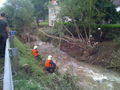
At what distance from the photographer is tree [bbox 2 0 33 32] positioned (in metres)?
16.0

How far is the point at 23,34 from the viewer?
1694 centimetres

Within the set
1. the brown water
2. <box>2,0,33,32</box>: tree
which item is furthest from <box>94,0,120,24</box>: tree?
<box>2,0,33,32</box>: tree

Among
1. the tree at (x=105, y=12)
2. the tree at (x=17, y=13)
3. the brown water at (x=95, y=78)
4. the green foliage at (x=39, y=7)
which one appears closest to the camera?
the brown water at (x=95, y=78)

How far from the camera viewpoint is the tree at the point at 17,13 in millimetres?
15969

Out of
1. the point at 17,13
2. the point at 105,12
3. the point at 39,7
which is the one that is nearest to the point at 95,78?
the point at 105,12

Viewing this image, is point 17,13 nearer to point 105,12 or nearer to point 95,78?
point 105,12

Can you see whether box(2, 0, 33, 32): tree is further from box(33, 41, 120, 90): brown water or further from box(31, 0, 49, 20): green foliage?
box(31, 0, 49, 20): green foliage

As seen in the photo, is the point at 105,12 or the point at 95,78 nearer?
the point at 95,78

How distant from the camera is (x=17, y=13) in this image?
52.7 feet

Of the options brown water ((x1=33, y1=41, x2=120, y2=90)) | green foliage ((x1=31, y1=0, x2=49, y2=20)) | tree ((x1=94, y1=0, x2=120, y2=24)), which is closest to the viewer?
brown water ((x1=33, y1=41, x2=120, y2=90))

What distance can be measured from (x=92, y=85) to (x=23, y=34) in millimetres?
11186

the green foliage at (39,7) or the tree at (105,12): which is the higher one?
the green foliage at (39,7)

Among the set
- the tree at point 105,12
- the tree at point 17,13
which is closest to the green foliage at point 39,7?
the tree at point 17,13

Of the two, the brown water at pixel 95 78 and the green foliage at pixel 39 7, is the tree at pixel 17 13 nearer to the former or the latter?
the brown water at pixel 95 78
